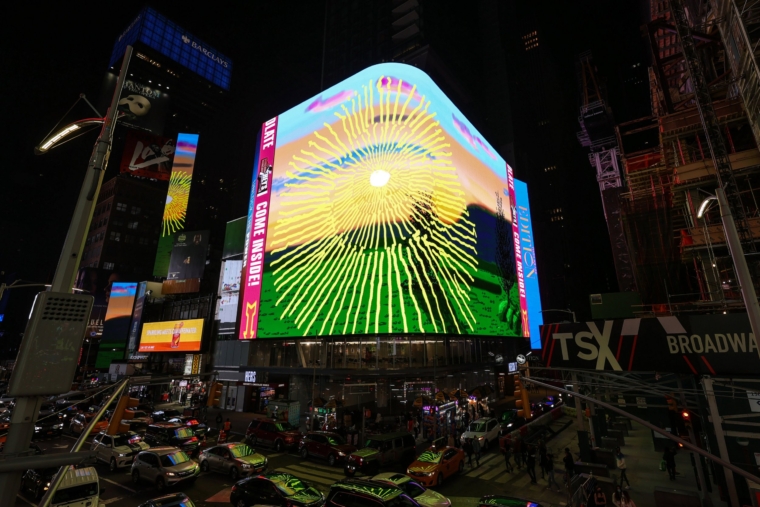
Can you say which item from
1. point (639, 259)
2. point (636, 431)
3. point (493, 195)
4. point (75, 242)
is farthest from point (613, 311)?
point (75, 242)

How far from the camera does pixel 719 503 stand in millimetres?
13492

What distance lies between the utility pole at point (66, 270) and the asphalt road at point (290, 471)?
14.1 m

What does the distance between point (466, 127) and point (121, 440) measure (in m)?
46.0

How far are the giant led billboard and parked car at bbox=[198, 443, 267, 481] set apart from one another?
14904 mm

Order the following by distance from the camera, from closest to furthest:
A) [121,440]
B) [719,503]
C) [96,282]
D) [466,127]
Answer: [719,503] → [121,440] → [466,127] → [96,282]

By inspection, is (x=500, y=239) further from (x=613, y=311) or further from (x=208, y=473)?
(x=208, y=473)

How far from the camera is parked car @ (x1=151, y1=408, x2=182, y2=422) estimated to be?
32719 mm

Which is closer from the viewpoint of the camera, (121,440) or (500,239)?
(121,440)

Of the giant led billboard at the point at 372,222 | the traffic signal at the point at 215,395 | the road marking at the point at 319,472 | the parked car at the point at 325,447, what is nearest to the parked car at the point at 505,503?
the road marking at the point at 319,472

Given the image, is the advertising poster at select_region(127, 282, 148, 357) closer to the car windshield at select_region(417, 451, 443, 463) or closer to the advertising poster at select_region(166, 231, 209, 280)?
the advertising poster at select_region(166, 231, 209, 280)

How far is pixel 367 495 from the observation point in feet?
39.2

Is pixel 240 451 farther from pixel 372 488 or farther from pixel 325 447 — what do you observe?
pixel 372 488

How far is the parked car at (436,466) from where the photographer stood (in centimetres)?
1691

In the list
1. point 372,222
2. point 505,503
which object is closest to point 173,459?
point 505,503
